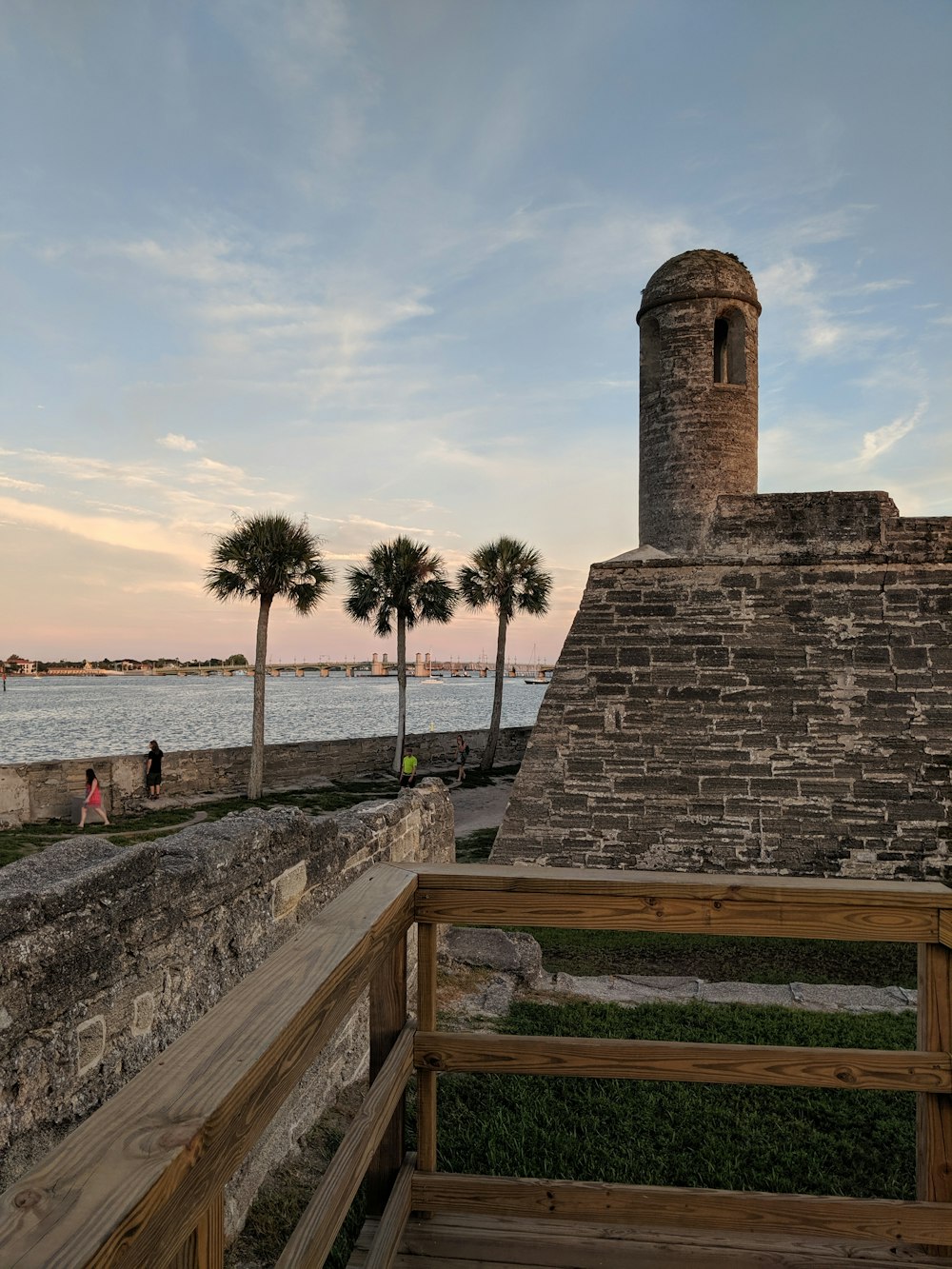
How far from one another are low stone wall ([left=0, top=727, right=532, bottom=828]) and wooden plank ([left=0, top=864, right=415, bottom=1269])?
17.8 metres

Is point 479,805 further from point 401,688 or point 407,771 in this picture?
point 401,688

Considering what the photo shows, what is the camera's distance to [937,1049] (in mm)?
2203

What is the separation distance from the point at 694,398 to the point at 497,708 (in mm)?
17924

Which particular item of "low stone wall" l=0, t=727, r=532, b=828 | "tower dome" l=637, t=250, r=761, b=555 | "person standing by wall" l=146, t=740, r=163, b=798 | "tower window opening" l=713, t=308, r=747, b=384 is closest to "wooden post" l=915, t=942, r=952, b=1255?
"tower dome" l=637, t=250, r=761, b=555

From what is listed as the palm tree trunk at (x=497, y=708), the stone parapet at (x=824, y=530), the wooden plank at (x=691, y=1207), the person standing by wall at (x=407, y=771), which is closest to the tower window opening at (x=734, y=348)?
the stone parapet at (x=824, y=530)

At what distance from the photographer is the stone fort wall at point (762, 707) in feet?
31.9

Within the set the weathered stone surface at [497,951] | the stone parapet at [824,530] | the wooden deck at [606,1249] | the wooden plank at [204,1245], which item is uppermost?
the stone parapet at [824,530]

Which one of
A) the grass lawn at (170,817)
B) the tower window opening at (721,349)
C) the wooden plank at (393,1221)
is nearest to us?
the wooden plank at (393,1221)

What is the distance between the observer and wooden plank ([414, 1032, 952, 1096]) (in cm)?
217

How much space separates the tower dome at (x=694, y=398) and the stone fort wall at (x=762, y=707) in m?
2.97

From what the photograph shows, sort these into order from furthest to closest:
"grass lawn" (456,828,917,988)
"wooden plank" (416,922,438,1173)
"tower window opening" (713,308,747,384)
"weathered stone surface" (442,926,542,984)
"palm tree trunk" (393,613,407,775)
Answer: "palm tree trunk" (393,613,407,775) < "tower window opening" (713,308,747,384) < "grass lawn" (456,828,917,988) < "weathered stone surface" (442,926,542,984) < "wooden plank" (416,922,438,1173)

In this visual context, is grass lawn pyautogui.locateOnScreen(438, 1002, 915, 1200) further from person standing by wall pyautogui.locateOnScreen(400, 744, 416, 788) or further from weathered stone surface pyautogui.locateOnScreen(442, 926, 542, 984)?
person standing by wall pyautogui.locateOnScreen(400, 744, 416, 788)

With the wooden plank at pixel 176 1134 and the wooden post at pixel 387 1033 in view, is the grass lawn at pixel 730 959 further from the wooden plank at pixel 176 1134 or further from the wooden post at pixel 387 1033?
the wooden plank at pixel 176 1134

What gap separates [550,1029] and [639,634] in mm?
6009
